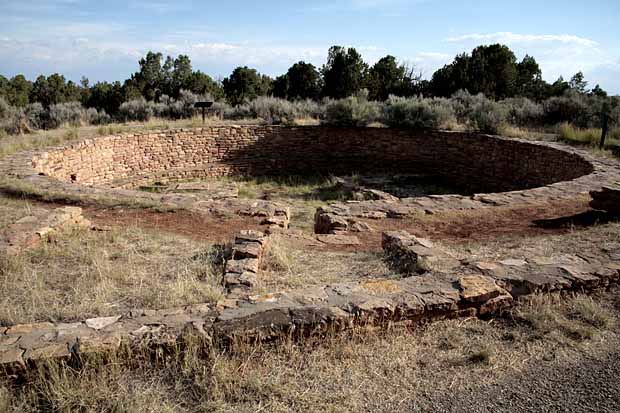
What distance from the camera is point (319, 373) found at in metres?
2.93

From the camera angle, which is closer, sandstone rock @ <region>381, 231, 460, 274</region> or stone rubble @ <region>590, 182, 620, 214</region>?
sandstone rock @ <region>381, 231, 460, 274</region>

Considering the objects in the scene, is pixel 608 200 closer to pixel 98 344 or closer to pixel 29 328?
pixel 98 344

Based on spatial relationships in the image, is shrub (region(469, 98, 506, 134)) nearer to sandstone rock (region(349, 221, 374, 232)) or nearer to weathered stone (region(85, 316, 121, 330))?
sandstone rock (region(349, 221, 374, 232))

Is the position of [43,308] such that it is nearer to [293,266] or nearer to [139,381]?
[139,381]

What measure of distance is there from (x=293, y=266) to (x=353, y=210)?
2.78m

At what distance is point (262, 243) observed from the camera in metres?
5.18

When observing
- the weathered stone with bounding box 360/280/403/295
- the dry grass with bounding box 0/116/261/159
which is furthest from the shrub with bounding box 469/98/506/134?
the weathered stone with bounding box 360/280/403/295

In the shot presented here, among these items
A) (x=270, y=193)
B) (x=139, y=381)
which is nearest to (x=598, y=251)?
(x=139, y=381)

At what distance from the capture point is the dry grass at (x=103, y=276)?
3721 mm

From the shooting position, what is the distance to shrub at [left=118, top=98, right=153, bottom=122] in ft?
56.3

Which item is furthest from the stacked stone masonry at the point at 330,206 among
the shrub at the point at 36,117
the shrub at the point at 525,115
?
the shrub at the point at 36,117

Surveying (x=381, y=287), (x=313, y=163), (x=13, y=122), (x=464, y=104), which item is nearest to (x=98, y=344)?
(x=381, y=287)

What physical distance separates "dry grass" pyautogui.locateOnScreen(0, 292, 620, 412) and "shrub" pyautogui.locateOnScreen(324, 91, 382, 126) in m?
11.3

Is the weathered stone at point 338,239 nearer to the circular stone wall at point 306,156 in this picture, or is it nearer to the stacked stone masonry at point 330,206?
the stacked stone masonry at point 330,206
